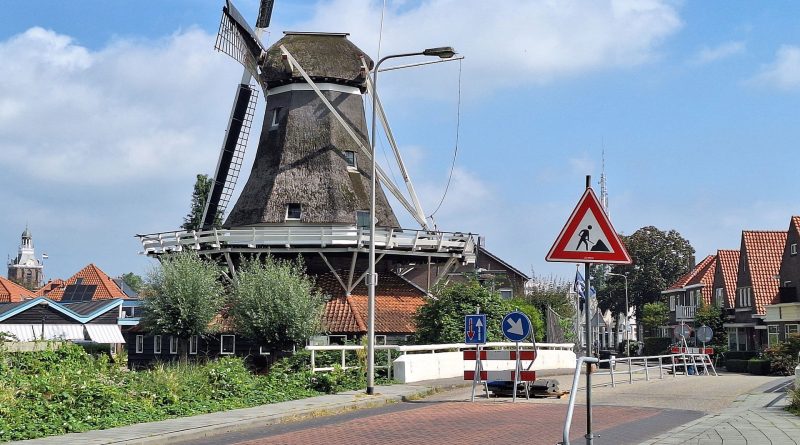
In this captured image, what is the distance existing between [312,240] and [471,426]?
23.4m

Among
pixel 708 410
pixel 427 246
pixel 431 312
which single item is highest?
pixel 427 246

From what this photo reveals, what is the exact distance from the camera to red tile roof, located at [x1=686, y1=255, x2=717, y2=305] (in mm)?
78900

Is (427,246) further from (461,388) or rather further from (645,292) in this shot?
(645,292)

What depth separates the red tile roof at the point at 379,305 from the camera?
4009 centimetres

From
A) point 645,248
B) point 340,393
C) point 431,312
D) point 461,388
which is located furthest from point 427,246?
point 645,248

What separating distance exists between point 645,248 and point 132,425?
8836cm

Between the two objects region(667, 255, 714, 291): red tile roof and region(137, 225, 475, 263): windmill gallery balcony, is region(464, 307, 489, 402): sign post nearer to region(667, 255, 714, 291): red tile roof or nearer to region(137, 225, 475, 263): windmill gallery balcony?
region(137, 225, 475, 263): windmill gallery balcony

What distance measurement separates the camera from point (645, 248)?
10025 centimetres

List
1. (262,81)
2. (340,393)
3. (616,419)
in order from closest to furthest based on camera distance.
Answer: (616,419), (340,393), (262,81)

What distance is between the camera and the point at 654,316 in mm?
89062

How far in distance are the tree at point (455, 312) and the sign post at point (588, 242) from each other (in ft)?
86.1

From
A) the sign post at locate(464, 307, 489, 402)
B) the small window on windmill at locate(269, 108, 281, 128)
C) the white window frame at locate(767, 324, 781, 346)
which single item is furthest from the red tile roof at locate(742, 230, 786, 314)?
the sign post at locate(464, 307, 489, 402)

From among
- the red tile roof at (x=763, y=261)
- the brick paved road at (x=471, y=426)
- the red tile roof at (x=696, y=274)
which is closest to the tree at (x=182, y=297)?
the brick paved road at (x=471, y=426)

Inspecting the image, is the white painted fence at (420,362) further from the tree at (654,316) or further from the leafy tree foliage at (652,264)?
the leafy tree foliage at (652,264)
